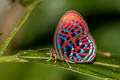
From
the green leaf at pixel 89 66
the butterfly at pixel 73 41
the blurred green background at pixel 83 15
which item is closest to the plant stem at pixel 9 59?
the green leaf at pixel 89 66

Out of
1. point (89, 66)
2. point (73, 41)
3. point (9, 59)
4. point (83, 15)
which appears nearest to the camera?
point (9, 59)

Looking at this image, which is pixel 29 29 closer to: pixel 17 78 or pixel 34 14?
pixel 34 14

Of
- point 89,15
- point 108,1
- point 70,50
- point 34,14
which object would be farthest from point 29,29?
point 70,50

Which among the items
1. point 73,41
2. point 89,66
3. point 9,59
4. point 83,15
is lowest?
A: point 89,66

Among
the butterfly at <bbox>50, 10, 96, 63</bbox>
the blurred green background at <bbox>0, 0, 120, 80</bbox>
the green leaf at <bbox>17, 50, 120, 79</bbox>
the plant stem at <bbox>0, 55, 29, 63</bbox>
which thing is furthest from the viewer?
the blurred green background at <bbox>0, 0, 120, 80</bbox>

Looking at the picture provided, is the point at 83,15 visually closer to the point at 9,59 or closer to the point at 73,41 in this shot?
the point at 73,41

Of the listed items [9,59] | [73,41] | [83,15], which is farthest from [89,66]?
[83,15]

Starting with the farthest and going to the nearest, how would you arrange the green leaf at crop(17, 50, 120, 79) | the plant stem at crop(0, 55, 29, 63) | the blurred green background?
the blurred green background → the green leaf at crop(17, 50, 120, 79) → the plant stem at crop(0, 55, 29, 63)

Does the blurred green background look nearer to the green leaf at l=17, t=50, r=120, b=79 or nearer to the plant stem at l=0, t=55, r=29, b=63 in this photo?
the green leaf at l=17, t=50, r=120, b=79

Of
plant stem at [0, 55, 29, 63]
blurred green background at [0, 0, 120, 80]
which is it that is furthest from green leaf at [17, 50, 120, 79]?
blurred green background at [0, 0, 120, 80]

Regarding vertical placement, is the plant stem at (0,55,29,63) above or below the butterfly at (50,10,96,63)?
below
